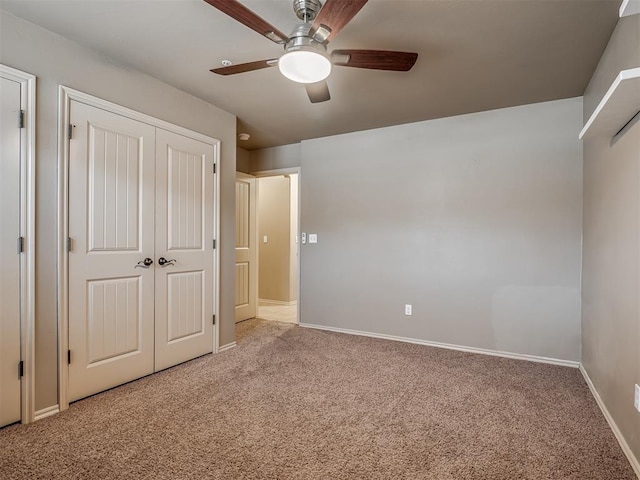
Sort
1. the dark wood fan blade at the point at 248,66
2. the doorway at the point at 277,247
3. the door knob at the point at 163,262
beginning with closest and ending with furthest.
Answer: the dark wood fan blade at the point at 248,66 → the door knob at the point at 163,262 → the doorway at the point at 277,247

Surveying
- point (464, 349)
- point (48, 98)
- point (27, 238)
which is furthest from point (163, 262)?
point (464, 349)

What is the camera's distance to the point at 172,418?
2.14 metres

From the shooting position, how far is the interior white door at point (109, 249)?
2.31 meters

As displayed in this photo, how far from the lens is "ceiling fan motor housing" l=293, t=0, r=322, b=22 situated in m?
1.76

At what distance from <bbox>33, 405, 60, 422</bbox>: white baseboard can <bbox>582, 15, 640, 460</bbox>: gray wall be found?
3327mm

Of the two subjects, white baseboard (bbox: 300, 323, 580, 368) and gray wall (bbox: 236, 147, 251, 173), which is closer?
white baseboard (bbox: 300, 323, 580, 368)

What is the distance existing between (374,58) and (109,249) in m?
2.23

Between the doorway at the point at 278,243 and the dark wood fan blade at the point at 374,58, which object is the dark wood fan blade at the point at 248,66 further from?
the doorway at the point at 278,243

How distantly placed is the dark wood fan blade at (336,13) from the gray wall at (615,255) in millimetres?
1496

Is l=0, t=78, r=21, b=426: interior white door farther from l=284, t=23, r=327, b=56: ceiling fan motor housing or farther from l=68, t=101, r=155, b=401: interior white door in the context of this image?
l=284, t=23, r=327, b=56: ceiling fan motor housing

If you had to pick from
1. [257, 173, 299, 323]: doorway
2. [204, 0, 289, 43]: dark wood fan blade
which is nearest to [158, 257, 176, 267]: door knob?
[204, 0, 289, 43]: dark wood fan blade

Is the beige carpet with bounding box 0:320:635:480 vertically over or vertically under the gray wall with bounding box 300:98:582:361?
under

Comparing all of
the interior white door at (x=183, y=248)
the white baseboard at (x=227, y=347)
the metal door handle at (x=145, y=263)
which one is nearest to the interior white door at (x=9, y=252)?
the metal door handle at (x=145, y=263)

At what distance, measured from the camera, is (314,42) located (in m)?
1.71
